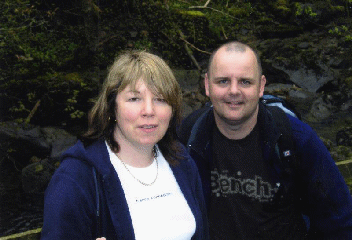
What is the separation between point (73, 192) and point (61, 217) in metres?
0.13

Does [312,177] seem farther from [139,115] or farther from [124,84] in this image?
[124,84]

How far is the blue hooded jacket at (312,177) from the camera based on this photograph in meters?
3.35

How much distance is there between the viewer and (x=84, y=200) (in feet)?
7.11

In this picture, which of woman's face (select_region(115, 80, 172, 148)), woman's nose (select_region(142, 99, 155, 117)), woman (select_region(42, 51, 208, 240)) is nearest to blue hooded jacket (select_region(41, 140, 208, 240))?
woman (select_region(42, 51, 208, 240))

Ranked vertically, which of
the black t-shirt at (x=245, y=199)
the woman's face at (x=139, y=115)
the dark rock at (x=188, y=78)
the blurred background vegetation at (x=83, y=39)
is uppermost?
the blurred background vegetation at (x=83, y=39)

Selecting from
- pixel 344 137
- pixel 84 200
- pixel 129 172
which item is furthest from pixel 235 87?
pixel 344 137

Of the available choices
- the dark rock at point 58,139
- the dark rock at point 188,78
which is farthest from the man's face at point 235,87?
the dark rock at point 188,78

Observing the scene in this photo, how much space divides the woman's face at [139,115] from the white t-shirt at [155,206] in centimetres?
17

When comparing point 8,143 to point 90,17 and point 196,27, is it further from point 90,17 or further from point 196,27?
point 196,27

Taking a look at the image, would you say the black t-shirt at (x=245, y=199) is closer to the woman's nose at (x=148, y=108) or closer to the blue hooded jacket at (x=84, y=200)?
the woman's nose at (x=148, y=108)

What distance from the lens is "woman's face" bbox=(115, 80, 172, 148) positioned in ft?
8.16

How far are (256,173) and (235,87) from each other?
725 mm

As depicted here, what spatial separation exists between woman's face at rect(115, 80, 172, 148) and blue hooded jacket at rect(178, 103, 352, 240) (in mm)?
1057

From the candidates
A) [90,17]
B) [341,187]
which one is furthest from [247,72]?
[90,17]
